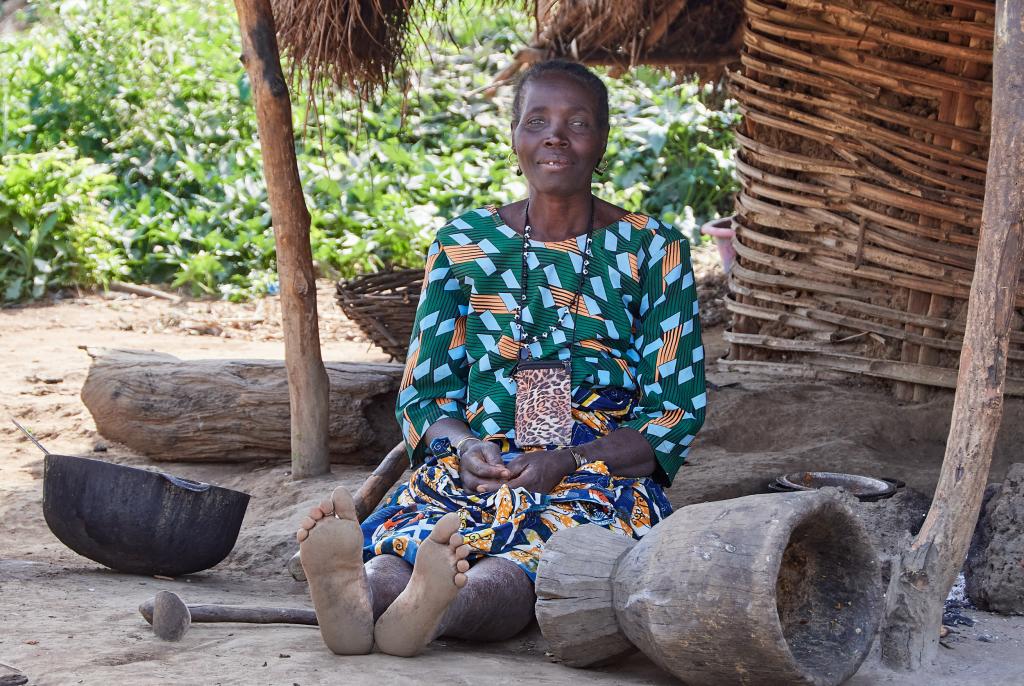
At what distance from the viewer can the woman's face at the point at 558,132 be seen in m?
3.00

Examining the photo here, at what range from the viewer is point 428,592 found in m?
2.28

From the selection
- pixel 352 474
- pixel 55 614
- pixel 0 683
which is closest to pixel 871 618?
pixel 0 683

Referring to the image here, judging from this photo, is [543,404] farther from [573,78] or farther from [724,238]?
[724,238]

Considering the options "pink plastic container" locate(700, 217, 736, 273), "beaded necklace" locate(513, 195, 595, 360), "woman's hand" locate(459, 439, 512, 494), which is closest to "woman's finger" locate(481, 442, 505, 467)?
"woman's hand" locate(459, 439, 512, 494)

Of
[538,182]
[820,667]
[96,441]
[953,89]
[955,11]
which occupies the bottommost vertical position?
[96,441]

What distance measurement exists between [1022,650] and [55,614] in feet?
7.46

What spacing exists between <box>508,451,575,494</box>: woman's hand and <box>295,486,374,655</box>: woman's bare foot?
540 mm

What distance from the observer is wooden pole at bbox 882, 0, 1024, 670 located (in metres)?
2.36

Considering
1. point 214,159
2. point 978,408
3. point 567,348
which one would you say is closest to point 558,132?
point 567,348

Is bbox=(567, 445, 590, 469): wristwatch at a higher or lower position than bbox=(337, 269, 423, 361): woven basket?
lower

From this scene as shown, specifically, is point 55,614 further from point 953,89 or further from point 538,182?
point 953,89

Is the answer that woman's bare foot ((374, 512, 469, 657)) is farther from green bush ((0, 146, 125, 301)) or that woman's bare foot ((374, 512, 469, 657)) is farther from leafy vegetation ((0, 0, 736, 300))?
green bush ((0, 146, 125, 301))

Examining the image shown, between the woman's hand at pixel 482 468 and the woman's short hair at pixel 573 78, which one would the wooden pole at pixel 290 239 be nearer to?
the woman's short hair at pixel 573 78

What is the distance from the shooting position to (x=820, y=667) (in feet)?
7.29
